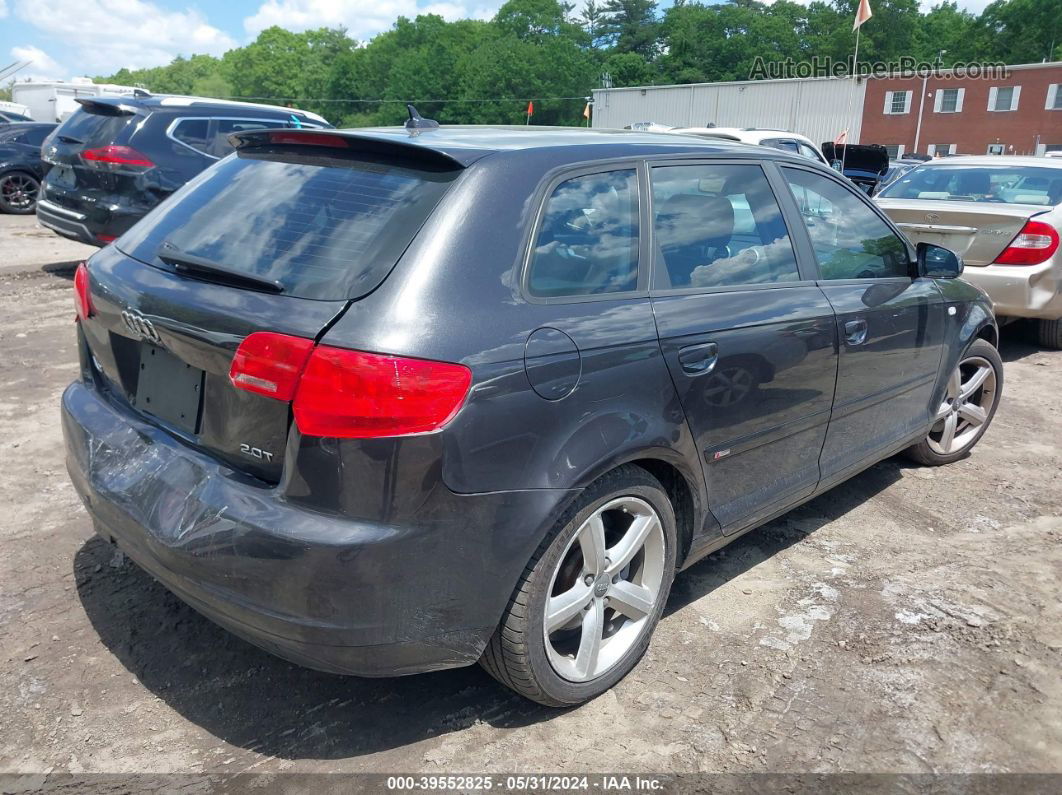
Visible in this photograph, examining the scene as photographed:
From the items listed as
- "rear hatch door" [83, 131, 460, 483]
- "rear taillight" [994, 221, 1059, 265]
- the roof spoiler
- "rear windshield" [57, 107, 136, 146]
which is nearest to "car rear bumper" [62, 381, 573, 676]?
"rear hatch door" [83, 131, 460, 483]

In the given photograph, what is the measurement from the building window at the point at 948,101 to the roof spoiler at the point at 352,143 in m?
57.4

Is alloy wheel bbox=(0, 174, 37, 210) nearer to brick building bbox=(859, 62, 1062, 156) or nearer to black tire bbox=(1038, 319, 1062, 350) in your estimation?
black tire bbox=(1038, 319, 1062, 350)

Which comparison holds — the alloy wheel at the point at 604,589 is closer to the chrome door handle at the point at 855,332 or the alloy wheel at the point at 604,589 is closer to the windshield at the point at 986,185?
the chrome door handle at the point at 855,332

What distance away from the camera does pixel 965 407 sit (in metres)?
4.93

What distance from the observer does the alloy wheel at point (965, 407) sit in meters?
4.81

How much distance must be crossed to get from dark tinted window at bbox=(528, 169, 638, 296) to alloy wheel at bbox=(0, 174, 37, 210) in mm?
14191

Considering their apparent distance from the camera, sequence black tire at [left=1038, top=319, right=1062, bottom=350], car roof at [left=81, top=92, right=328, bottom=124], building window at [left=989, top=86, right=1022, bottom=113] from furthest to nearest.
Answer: building window at [left=989, top=86, right=1022, bottom=113], car roof at [left=81, top=92, right=328, bottom=124], black tire at [left=1038, top=319, right=1062, bottom=350]

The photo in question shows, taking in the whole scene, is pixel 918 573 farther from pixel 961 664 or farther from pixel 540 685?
pixel 540 685

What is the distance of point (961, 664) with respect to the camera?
3055 millimetres

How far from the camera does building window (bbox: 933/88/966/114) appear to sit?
169 feet

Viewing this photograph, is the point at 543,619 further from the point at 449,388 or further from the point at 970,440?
the point at 970,440

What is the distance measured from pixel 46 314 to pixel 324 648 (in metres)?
6.74

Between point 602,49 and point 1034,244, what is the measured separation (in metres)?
114

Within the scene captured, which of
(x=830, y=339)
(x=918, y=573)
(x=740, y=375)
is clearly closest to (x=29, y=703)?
(x=740, y=375)
